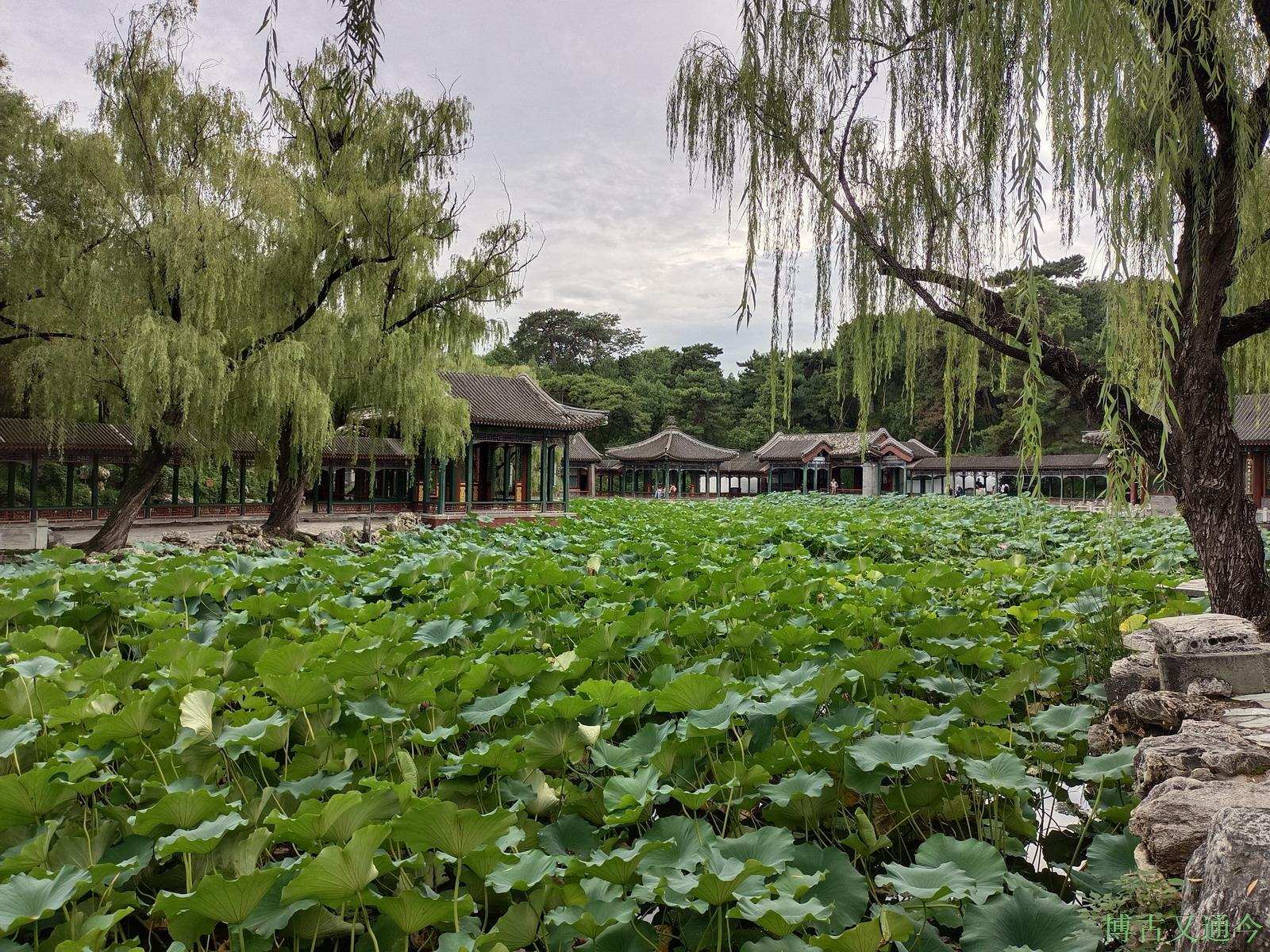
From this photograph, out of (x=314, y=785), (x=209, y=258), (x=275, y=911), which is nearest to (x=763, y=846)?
(x=275, y=911)

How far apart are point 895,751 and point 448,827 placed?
96cm

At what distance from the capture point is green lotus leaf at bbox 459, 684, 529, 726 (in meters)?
1.94

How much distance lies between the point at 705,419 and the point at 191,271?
→ 1421 inches

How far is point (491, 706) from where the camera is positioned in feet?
6.68

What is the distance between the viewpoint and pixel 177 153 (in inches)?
370

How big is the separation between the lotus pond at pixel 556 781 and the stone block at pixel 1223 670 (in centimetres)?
37

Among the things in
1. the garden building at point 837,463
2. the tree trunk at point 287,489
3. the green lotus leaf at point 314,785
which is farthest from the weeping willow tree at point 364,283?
the garden building at point 837,463

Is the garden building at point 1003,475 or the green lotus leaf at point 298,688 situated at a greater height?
the garden building at point 1003,475

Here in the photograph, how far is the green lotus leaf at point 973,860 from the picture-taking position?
4.34 ft

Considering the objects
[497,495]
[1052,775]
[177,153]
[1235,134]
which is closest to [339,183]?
[177,153]

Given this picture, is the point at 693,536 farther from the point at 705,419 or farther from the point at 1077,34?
the point at 705,419

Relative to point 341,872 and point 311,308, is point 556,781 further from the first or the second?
point 311,308

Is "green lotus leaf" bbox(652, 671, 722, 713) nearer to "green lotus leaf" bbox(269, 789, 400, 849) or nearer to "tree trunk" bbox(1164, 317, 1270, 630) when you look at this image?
"green lotus leaf" bbox(269, 789, 400, 849)

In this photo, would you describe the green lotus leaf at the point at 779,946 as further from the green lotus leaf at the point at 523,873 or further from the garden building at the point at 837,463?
the garden building at the point at 837,463
